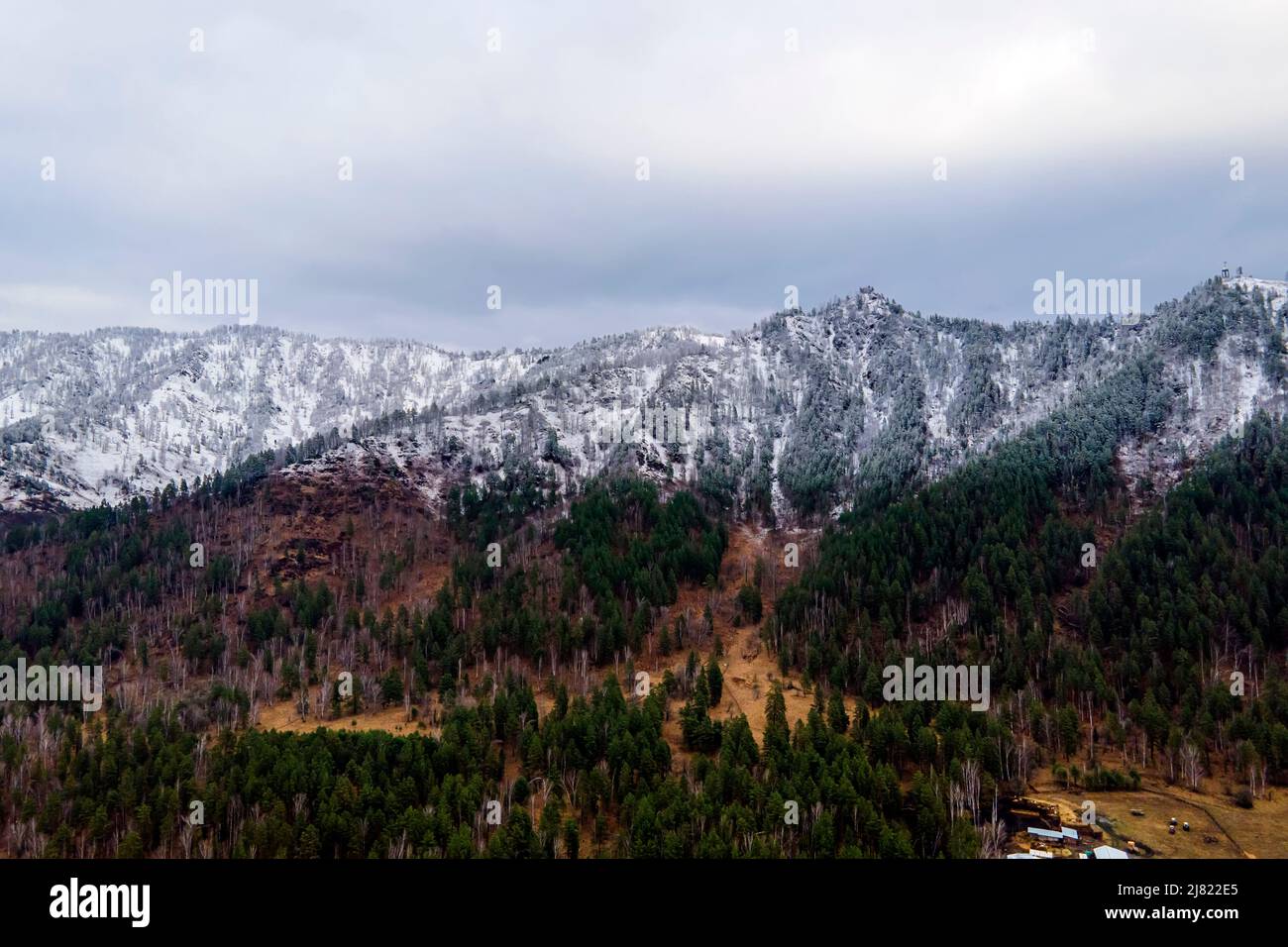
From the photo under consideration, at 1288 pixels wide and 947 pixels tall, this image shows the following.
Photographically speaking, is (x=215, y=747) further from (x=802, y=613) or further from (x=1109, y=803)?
(x=1109, y=803)

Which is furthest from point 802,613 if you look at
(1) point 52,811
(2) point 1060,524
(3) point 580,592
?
(1) point 52,811

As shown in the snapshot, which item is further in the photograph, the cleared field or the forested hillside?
the forested hillside

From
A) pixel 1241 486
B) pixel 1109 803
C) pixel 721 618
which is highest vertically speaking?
pixel 1241 486

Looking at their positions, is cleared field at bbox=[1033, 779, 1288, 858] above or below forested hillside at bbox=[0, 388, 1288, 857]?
below

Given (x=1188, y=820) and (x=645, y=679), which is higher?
(x=645, y=679)

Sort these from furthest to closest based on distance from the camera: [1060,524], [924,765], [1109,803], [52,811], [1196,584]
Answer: [1060,524], [1196,584], [924,765], [1109,803], [52,811]

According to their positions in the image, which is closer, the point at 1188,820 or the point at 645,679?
the point at 1188,820

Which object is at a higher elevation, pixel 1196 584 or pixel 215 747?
pixel 1196 584

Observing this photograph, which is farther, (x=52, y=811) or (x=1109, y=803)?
(x=1109, y=803)

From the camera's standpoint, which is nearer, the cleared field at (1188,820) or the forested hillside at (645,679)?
the cleared field at (1188,820)

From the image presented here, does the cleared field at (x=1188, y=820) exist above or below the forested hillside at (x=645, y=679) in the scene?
below
